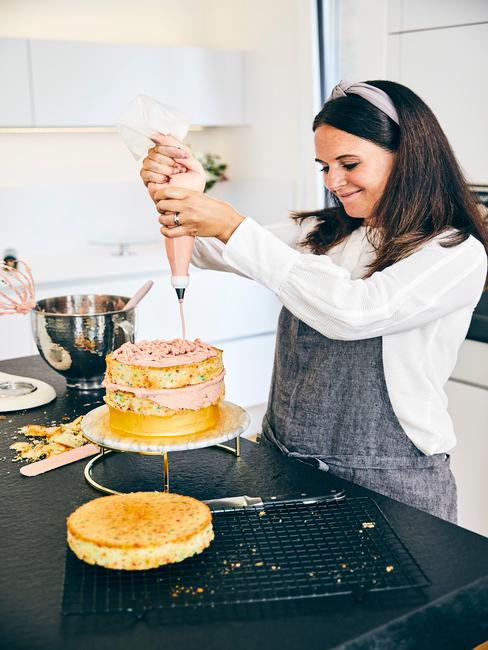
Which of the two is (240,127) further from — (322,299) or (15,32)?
(322,299)

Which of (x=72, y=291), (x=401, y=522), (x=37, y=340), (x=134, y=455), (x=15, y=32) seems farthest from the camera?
(x=15, y=32)

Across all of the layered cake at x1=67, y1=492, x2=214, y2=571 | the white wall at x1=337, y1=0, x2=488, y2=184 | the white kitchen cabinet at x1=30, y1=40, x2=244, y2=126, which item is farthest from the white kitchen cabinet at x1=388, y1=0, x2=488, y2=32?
the layered cake at x1=67, y1=492, x2=214, y2=571

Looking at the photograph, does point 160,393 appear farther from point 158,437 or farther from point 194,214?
point 194,214

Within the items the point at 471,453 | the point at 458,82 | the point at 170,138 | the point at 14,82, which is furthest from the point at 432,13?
the point at 170,138

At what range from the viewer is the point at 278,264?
1399 mm

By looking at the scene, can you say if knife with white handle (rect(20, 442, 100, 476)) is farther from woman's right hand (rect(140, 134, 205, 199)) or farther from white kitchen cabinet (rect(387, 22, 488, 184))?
white kitchen cabinet (rect(387, 22, 488, 184))

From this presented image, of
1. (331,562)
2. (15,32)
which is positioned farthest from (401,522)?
(15,32)

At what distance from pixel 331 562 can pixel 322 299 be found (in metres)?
0.50

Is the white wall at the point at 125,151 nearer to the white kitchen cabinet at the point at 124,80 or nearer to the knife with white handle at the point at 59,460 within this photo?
the white kitchen cabinet at the point at 124,80

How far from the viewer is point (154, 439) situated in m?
1.29

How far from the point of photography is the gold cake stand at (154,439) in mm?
1239

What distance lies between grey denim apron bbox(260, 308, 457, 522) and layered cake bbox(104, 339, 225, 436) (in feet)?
1.07

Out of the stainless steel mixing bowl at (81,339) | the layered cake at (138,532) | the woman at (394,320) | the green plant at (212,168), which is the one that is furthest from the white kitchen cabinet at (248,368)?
the layered cake at (138,532)

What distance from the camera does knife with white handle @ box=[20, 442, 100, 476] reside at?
1392 mm
